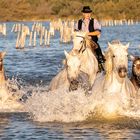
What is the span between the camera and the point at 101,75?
1506 cm

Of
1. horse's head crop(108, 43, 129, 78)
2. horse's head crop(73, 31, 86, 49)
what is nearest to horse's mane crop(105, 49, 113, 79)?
horse's head crop(108, 43, 129, 78)

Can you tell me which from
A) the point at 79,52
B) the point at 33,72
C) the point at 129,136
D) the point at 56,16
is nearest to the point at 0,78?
the point at 79,52

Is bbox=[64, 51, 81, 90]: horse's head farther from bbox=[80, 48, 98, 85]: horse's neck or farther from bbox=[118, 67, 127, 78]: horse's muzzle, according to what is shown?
bbox=[80, 48, 98, 85]: horse's neck

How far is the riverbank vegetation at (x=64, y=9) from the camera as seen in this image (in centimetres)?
11181

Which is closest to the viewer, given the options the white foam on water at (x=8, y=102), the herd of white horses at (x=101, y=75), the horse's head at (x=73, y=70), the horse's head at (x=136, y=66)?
the herd of white horses at (x=101, y=75)

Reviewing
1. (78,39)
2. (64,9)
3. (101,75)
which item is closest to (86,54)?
(78,39)

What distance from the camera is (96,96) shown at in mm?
14469

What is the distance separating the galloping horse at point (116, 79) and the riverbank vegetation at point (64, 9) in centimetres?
9491

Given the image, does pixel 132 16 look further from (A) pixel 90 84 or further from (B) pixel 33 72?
(A) pixel 90 84

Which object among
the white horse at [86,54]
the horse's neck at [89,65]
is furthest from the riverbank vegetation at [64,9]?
the horse's neck at [89,65]

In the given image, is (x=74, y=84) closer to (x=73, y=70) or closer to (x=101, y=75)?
(x=73, y=70)

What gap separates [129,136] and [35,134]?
78.6 inches

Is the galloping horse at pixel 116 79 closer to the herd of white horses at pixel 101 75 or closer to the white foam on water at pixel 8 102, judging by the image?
the herd of white horses at pixel 101 75

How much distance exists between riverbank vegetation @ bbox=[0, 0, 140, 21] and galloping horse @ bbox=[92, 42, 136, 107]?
9491 centimetres
